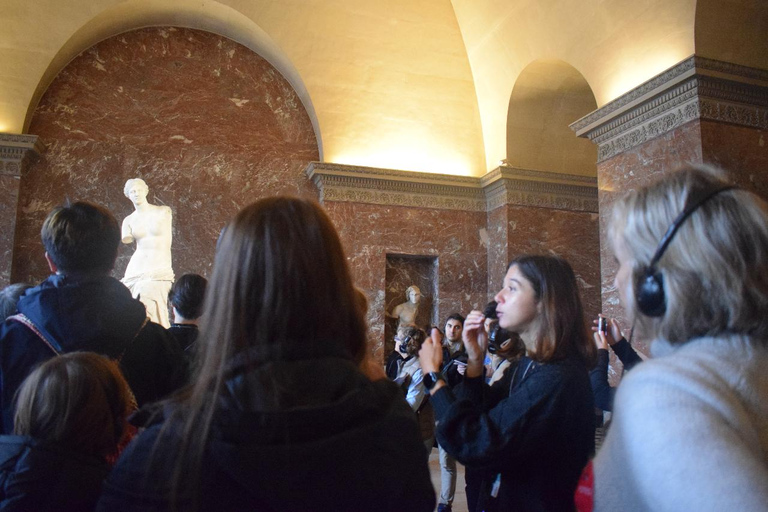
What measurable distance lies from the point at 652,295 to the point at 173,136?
941cm

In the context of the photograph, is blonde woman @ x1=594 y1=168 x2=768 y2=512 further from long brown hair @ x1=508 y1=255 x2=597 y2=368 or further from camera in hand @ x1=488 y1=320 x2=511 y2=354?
camera in hand @ x1=488 y1=320 x2=511 y2=354

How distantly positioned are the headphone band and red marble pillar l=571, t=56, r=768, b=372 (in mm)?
5054

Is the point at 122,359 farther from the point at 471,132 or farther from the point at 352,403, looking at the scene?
the point at 471,132

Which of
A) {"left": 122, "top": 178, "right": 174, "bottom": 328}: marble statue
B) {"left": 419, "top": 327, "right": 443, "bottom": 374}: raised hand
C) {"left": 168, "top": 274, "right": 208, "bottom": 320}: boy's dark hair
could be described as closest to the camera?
{"left": 419, "top": 327, "right": 443, "bottom": 374}: raised hand

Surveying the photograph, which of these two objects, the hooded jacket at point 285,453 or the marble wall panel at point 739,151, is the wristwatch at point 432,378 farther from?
the marble wall panel at point 739,151

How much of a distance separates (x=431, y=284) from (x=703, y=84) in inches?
203

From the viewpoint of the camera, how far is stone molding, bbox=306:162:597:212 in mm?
9461

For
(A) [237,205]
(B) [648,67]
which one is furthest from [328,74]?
(B) [648,67]

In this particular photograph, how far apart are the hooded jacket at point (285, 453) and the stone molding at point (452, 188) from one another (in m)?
8.46

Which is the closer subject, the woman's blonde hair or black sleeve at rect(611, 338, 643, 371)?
the woman's blonde hair

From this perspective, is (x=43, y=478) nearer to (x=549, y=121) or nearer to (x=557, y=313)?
(x=557, y=313)

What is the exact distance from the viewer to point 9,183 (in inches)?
324

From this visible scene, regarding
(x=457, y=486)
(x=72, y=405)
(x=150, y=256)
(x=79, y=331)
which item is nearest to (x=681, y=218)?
(x=72, y=405)

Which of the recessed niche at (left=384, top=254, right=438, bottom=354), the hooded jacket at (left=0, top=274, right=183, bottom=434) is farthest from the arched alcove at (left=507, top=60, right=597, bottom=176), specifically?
the hooded jacket at (left=0, top=274, right=183, bottom=434)
